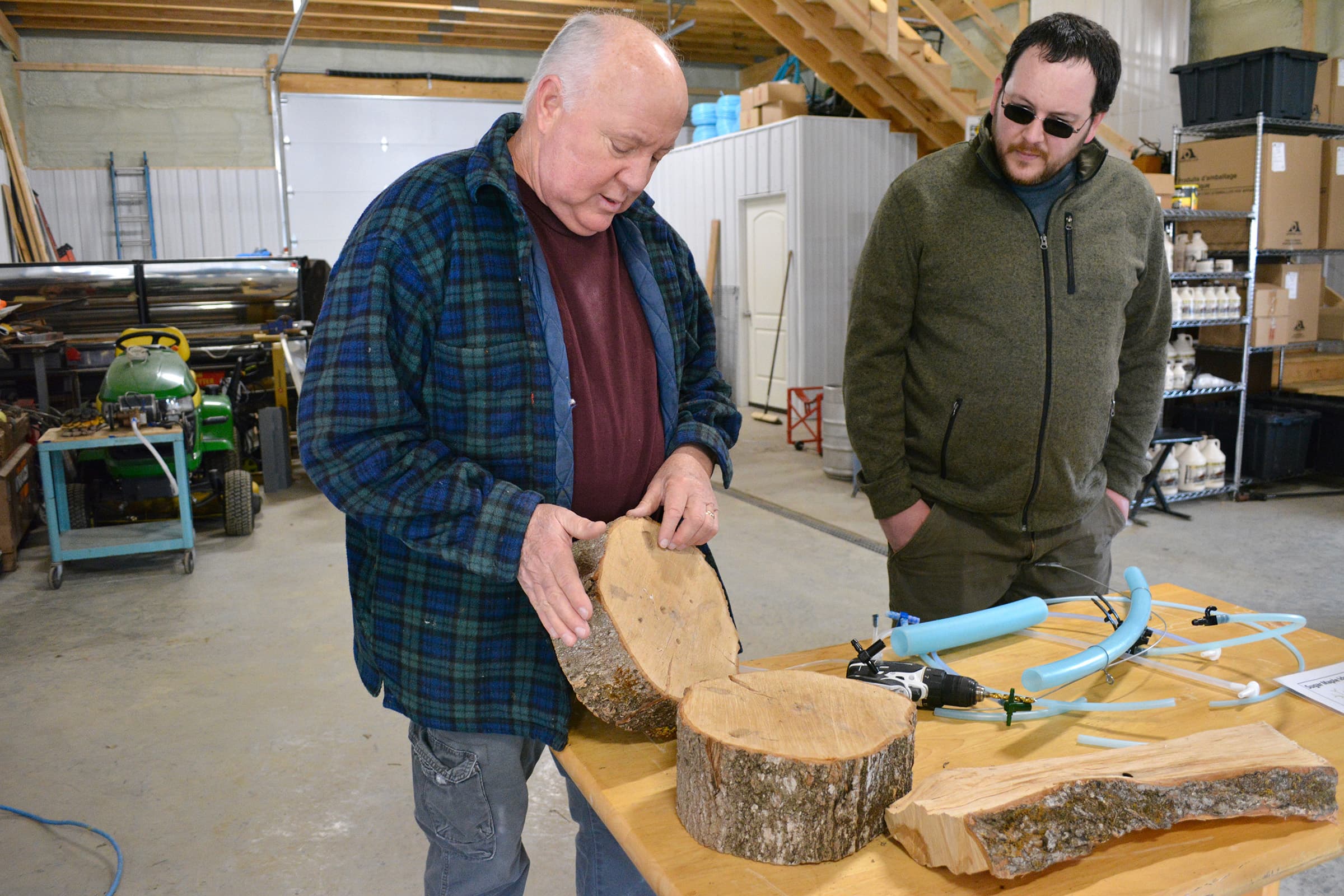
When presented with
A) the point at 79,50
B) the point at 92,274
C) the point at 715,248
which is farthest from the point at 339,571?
the point at 79,50

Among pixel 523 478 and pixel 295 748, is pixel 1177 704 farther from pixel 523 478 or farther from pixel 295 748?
pixel 295 748

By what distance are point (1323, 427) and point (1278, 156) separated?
1.74 meters

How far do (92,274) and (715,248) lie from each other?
5.81 metres

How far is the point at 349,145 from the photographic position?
12156mm

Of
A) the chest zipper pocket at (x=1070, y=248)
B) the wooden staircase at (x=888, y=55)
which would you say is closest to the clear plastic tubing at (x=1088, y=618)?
the chest zipper pocket at (x=1070, y=248)

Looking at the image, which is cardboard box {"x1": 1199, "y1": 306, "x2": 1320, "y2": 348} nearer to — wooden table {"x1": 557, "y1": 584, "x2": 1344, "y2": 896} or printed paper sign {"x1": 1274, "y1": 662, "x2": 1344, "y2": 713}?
wooden table {"x1": 557, "y1": 584, "x2": 1344, "y2": 896}

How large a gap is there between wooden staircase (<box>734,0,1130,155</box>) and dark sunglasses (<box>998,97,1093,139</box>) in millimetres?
5751

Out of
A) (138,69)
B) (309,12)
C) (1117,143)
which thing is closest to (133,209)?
(138,69)

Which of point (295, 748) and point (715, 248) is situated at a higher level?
point (715, 248)

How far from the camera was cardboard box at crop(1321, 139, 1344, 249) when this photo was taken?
6082mm

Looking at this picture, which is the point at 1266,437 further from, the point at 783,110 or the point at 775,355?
the point at 783,110

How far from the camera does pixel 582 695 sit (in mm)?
1226

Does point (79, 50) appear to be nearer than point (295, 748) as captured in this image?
No

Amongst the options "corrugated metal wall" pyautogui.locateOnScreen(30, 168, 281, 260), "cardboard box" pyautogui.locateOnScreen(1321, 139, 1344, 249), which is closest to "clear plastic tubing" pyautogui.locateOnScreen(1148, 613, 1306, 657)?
"cardboard box" pyautogui.locateOnScreen(1321, 139, 1344, 249)
